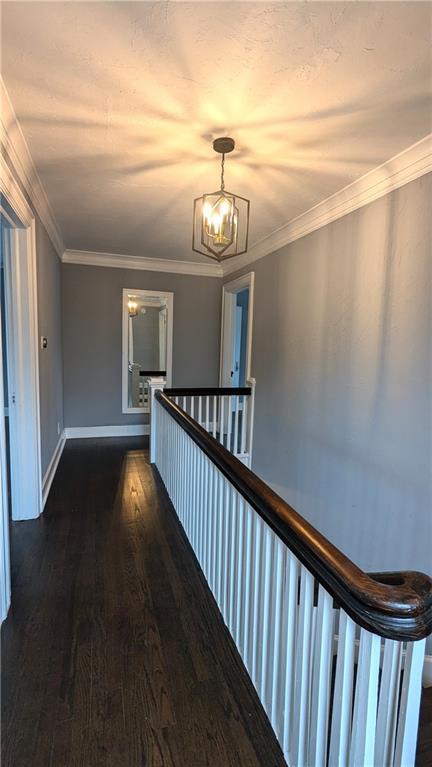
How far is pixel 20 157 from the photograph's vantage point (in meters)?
2.15

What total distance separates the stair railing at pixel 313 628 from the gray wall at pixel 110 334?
363 cm

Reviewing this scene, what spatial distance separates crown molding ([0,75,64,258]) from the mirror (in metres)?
2.03

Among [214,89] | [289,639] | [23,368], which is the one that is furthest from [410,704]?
[23,368]

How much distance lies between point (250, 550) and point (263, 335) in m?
3.01

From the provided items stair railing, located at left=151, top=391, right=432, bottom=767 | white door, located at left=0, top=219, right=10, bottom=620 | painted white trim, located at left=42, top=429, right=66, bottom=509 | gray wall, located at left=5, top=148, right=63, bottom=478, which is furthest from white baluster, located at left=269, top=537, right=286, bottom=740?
gray wall, located at left=5, top=148, right=63, bottom=478

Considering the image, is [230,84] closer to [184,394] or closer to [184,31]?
[184,31]

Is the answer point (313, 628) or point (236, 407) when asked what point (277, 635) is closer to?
point (313, 628)

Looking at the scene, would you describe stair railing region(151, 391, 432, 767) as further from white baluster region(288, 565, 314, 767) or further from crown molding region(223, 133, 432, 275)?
crown molding region(223, 133, 432, 275)

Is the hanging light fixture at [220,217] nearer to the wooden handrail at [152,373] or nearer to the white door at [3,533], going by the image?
the white door at [3,533]

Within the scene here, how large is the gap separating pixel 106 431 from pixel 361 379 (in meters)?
3.69

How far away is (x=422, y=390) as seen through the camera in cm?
220

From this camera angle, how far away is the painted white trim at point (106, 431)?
16.5 ft

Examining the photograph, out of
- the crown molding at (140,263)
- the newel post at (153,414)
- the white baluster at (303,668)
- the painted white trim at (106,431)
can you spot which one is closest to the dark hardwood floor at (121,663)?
the white baluster at (303,668)

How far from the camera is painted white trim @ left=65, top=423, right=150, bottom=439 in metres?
5.04
